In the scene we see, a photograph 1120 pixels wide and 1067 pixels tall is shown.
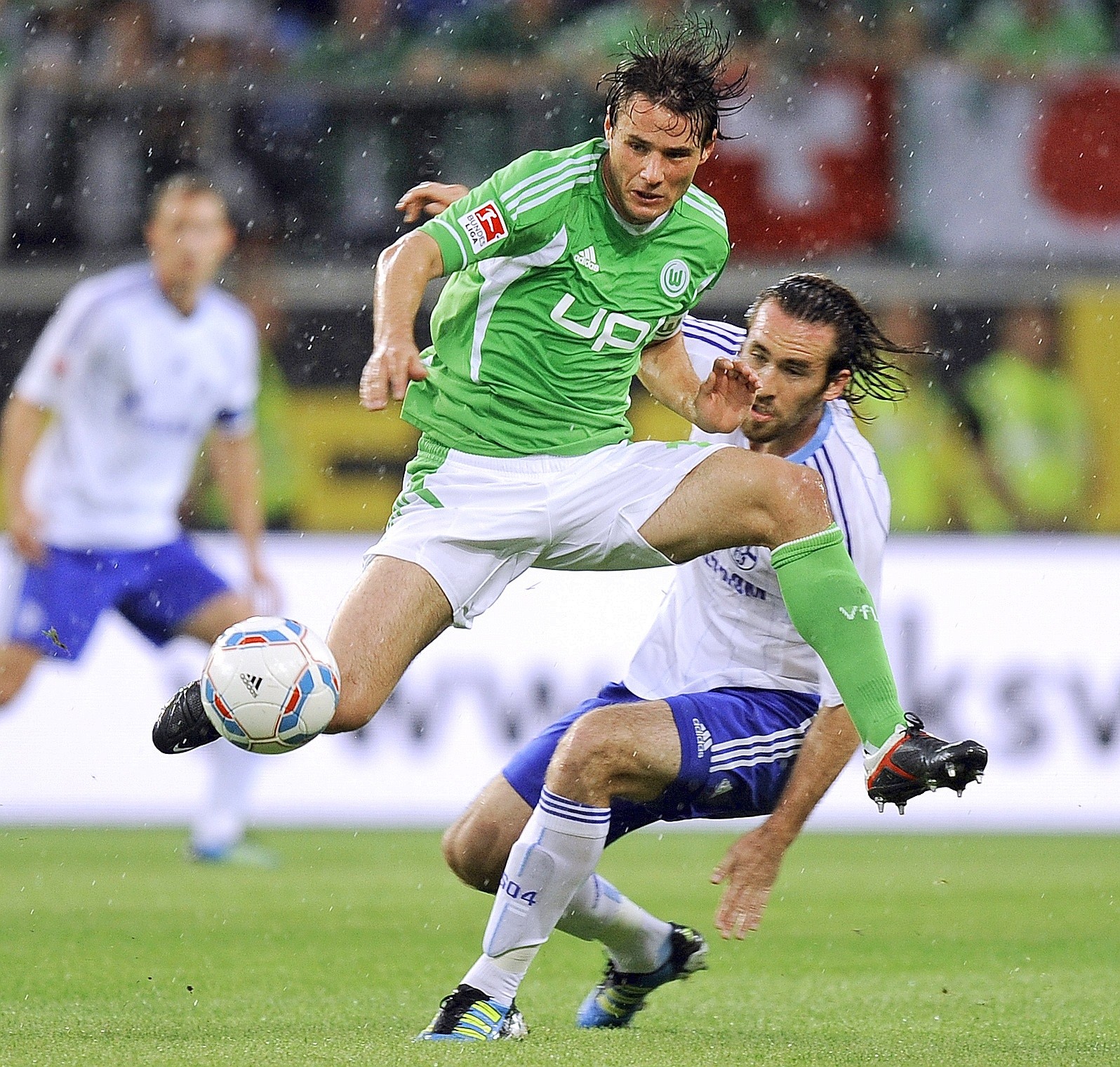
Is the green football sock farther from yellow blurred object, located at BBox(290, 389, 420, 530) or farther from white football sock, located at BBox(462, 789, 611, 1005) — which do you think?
yellow blurred object, located at BBox(290, 389, 420, 530)

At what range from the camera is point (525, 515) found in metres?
4.76

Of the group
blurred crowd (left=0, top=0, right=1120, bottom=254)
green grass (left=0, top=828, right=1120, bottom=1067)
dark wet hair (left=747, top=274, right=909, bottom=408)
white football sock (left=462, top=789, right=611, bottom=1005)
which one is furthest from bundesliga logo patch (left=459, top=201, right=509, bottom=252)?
blurred crowd (left=0, top=0, right=1120, bottom=254)

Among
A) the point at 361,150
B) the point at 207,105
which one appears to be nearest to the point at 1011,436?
the point at 361,150

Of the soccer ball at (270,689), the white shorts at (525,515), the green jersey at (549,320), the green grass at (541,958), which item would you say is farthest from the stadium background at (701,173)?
the soccer ball at (270,689)

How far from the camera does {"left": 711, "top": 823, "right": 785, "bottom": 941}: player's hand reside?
14.8 feet

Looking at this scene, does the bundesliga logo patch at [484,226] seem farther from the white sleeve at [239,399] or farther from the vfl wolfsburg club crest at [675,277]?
the white sleeve at [239,399]

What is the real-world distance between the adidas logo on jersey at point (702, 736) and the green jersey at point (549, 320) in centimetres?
74

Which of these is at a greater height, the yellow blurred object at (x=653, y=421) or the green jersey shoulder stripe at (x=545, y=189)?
the green jersey shoulder stripe at (x=545, y=189)

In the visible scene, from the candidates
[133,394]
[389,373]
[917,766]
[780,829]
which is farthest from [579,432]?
[133,394]

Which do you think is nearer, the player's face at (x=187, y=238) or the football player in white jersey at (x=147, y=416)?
the football player in white jersey at (x=147, y=416)

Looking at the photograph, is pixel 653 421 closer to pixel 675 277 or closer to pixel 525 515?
pixel 675 277

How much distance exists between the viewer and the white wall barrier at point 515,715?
32.3ft

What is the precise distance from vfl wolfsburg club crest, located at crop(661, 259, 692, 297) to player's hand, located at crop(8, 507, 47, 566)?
13.2 feet

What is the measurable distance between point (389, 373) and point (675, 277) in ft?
3.83
